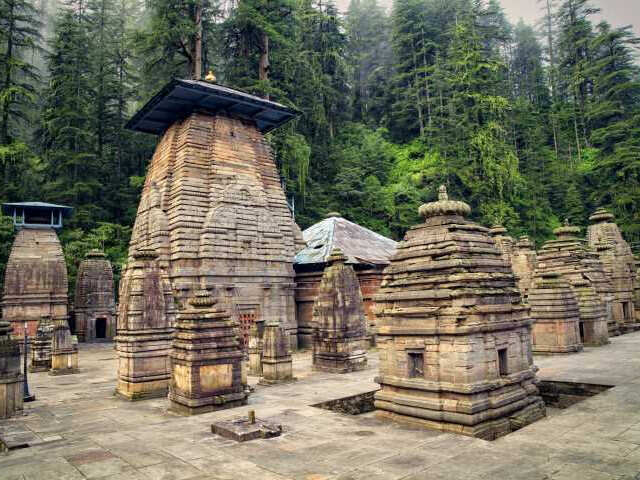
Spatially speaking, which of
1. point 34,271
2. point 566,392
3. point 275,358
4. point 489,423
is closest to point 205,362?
point 275,358

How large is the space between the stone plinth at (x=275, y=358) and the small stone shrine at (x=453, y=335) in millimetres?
5053

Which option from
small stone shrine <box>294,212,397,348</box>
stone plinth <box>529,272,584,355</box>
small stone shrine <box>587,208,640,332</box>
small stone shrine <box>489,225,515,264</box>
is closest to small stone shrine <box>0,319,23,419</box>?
small stone shrine <box>294,212,397,348</box>

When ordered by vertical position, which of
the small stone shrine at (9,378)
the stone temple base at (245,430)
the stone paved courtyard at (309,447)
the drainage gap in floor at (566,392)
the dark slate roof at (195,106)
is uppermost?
the dark slate roof at (195,106)

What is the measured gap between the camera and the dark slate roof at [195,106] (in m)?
21.6

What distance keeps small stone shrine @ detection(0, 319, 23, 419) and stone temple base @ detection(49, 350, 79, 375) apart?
7.79 m

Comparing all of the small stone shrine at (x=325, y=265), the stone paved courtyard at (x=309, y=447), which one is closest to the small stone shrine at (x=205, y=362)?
Answer: the stone paved courtyard at (x=309, y=447)

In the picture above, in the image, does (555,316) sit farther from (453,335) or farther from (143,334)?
(143,334)

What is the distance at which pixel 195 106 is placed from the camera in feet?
74.6

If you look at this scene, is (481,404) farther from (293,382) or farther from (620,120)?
(620,120)

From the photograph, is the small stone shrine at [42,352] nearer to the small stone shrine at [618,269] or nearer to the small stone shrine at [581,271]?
the small stone shrine at [581,271]

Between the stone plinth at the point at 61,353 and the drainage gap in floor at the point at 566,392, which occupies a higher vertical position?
the stone plinth at the point at 61,353

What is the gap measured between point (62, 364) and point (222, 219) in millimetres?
8874

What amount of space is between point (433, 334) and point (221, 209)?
47.0 feet

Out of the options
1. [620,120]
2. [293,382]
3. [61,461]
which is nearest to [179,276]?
[293,382]
